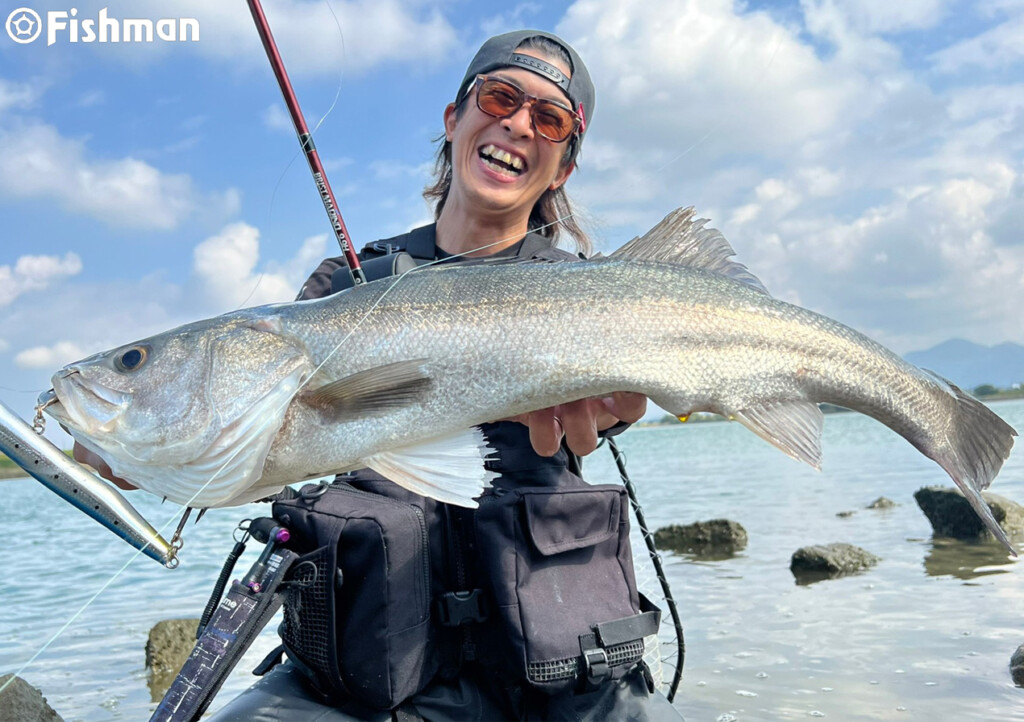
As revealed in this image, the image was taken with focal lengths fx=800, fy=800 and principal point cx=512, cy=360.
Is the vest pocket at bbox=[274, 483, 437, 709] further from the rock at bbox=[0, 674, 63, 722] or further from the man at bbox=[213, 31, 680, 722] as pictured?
the rock at bbox=[0, 674, 63, 722]

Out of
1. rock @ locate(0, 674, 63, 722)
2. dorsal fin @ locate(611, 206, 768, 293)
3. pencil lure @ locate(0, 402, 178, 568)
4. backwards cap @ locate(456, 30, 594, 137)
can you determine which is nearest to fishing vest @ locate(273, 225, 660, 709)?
pencil lure @ locate(0, 402, 178, 568)

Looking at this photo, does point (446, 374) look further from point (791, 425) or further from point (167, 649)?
point (167, 649)

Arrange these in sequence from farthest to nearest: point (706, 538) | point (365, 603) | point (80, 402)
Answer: point (706, 538), point (365, 603), point (80, 402)

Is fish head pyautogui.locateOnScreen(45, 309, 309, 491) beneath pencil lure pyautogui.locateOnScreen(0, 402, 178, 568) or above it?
above

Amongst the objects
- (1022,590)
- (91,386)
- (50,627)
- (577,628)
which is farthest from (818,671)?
(50,627)

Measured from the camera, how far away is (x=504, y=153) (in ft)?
13.6

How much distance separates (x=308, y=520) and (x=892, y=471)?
21.3 meters

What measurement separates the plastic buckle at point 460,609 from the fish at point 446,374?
542 mm

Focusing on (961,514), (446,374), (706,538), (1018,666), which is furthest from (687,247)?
(961,514)

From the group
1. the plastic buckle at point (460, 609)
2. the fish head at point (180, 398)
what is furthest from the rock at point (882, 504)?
the fish head at point (180, 398)

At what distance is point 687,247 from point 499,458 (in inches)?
47.4

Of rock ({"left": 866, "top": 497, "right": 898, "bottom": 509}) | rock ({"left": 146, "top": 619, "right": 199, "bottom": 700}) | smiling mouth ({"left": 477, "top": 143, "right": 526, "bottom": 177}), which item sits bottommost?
rock ({"left": 146, "top": 619, "right": 199, "bottom": 700})

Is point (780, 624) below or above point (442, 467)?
below

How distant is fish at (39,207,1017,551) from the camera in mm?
2818
